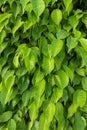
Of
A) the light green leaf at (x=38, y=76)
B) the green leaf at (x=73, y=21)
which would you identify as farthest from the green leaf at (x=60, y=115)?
the green leaf at (x=73, y=21)

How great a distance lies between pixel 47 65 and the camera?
1.11 metres

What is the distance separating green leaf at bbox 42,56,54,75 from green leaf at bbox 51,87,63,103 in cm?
8

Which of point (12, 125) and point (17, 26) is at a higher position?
point (17, 26)

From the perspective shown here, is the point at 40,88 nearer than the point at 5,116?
Yes

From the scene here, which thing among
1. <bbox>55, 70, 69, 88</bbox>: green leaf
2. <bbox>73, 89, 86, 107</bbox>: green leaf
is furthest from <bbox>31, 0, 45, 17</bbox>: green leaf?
<bbox>73, 89, 86, 107</bbox>: green leaf

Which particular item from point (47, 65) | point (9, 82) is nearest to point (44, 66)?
point (47, 65)

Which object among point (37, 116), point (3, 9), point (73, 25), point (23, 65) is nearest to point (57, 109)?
point (37, 116)

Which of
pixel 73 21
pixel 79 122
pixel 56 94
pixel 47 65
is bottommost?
pixel 79 122

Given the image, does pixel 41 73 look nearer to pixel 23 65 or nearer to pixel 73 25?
pixel 23 65

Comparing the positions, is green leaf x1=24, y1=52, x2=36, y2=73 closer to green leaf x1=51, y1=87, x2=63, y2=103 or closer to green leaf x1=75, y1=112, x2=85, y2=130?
green leaf x1=51, y1=87, x2=63, y2=103

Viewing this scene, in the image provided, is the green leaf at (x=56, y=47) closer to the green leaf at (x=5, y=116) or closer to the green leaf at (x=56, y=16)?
the green leaf at (x=56, y=16)

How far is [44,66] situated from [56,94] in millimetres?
118

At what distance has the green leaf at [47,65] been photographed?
1.10m

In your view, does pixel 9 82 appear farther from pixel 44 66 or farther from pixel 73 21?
pixel 73 21
